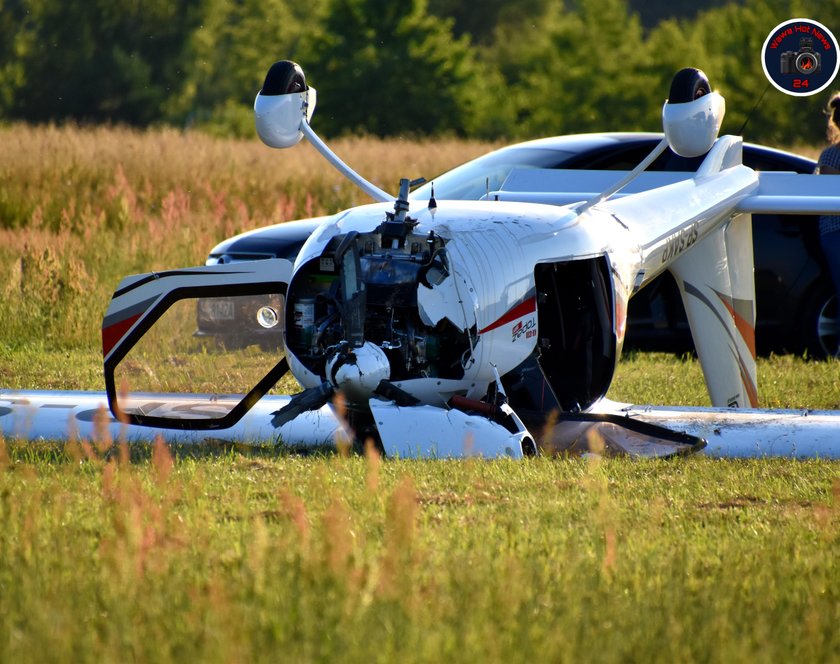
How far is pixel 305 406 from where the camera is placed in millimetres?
6344

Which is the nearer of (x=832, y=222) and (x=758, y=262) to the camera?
(x=832, y=222)

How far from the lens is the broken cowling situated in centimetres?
622

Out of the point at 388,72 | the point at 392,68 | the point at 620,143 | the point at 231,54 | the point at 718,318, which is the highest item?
the point at 231,54

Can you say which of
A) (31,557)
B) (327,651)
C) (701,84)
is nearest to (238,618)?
(327,651)

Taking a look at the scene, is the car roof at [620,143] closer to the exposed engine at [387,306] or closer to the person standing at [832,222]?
the person standing at [832,222]

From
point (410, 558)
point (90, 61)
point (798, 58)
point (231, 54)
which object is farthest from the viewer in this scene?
point (231, 54)

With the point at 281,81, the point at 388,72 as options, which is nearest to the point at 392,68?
the point at 388,72

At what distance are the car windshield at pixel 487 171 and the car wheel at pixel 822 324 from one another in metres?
2.23

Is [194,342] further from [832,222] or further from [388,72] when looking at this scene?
[388,72]

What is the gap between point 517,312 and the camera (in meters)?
6.52

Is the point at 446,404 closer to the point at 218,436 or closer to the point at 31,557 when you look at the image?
the point at 218,436

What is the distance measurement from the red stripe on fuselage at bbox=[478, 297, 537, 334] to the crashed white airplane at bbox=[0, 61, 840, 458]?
0.03ft

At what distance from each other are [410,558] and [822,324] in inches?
301

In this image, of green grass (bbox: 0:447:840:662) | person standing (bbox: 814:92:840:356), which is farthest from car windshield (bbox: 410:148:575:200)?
green grass (bbox: 0:447:840:662)
